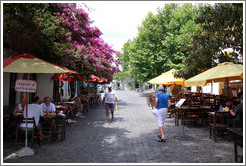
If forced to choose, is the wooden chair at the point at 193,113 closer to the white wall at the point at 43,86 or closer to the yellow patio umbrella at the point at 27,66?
the yellow patio umbrella at the point at 27,66

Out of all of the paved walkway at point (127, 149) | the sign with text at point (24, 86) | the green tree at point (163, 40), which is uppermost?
the green tree at point (163, 40)

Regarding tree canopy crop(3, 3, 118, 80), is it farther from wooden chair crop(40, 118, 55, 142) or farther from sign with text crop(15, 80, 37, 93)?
wooden chair crop(40, 118, 55, 142)

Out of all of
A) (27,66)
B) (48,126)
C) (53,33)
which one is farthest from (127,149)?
(53,33)

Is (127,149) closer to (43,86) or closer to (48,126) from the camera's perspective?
(48,126)

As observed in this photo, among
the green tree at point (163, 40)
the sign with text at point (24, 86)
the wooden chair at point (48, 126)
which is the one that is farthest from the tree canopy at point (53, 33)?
the green tree at point (163, 40)

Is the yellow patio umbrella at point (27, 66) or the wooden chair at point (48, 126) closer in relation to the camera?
the yellow patio umbrella at point (27, 66)

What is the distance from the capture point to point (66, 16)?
10531 mm

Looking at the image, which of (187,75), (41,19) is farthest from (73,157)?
(187,75)

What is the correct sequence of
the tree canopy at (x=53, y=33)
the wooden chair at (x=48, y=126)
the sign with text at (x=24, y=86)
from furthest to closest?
1. the tree canopy at (x=53, y=33)
2. the wooden chair at (x=48, y=126)
3. the sign with text at (x=24, y=86)

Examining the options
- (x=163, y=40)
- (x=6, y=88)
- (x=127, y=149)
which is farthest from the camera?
(x=163, y=40)

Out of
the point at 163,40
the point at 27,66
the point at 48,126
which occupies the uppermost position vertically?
the point at 163,40

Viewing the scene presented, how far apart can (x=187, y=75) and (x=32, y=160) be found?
429 inches

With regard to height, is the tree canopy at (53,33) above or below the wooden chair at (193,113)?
above

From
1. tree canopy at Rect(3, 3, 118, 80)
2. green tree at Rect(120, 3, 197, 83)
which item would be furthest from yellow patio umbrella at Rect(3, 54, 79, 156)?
→ green tree at Rect(120, 3, 197, 83)
